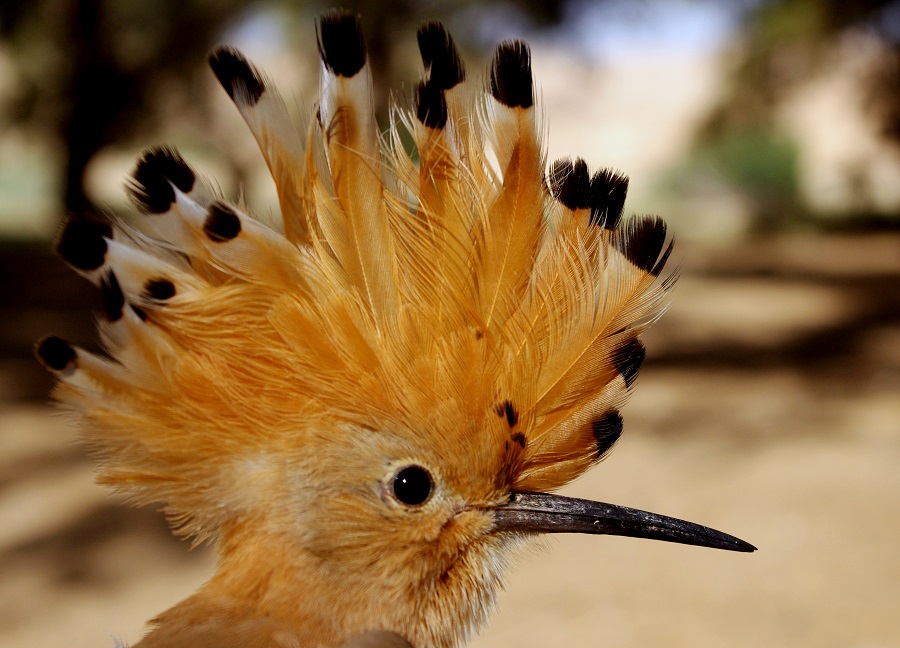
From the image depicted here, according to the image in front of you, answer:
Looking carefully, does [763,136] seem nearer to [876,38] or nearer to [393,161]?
[876,38]

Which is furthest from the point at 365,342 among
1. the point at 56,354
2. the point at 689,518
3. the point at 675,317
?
the point at 675,317

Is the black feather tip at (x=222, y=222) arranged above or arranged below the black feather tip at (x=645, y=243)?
below

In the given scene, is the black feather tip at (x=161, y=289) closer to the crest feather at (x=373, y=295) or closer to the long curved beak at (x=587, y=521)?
the crest feather at (x=373, y=295)

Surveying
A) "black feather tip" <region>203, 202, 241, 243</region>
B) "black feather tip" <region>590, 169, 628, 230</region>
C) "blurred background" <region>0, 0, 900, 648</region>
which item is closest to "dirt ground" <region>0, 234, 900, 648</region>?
"blurred background" <region>0, 0, 900, 648</region>

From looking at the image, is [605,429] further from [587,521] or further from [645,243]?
[645,243]

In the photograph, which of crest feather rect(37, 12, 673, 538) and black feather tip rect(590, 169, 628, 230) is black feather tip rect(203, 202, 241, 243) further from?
black feather tip rect(590, 169, 628, 230)

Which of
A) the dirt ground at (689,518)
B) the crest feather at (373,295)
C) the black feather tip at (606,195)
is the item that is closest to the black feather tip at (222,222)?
the crest feather at (373,295)

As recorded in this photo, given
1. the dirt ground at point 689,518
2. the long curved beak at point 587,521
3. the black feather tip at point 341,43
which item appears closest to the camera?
the black feather tip at point 341,43

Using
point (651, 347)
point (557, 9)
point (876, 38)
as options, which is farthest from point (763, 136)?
point (651, 347)
